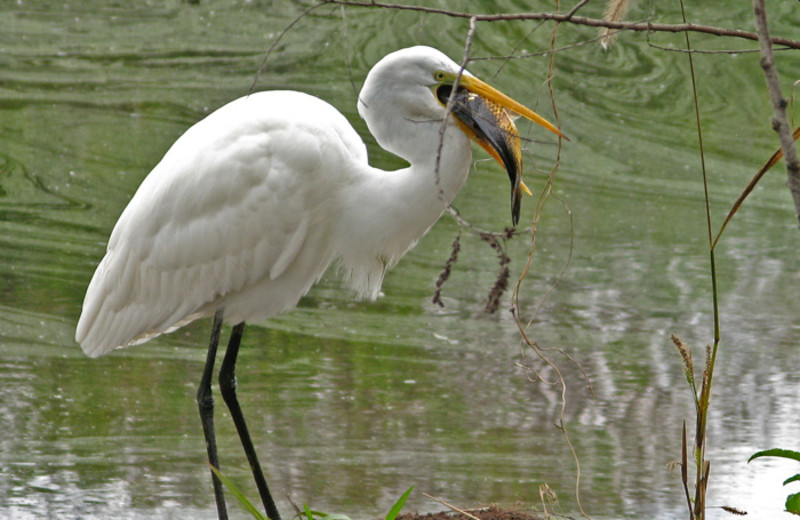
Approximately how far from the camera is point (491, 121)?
3154mm

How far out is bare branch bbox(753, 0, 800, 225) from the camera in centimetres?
187

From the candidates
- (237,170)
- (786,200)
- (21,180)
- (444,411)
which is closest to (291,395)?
(444,411)

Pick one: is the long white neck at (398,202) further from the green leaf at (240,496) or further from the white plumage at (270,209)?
the green leaf at (240,496)

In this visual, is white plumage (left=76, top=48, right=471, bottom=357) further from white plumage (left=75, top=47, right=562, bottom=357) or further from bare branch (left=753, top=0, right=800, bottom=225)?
bare branch (left=753, top=0, right=800, bottom=225)

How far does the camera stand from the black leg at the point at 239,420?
354 centimetres

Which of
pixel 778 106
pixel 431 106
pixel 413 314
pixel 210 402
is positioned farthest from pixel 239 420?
pixel 778 106

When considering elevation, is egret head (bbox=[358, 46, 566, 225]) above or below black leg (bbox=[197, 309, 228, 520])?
above

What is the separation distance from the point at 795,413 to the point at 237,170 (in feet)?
8.08

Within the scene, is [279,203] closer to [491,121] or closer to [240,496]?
[491,121]

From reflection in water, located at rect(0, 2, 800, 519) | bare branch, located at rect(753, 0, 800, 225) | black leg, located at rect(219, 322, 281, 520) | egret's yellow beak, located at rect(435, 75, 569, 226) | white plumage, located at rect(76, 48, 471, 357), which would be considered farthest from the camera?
reflection in water, located at rect(0, 2, 800, 519)

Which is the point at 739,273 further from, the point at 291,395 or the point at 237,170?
the point at 237,170

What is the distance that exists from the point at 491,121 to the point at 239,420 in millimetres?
1285

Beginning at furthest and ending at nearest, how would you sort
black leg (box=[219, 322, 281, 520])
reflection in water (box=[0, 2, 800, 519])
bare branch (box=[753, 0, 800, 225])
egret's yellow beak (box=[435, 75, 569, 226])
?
reflection in water (box=[0, 2, 800, 519]) → black leg (box=[219, 322, 281, 520]) → egret's yellow beak (box=[435, 75, 569, 226]) → bare branch (box=[753, 0, 800, 225])

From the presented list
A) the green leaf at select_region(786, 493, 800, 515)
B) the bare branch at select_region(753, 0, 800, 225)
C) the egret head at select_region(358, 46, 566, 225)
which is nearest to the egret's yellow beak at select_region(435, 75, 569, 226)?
the egret head at select_region(358, 46, 566, 225)
